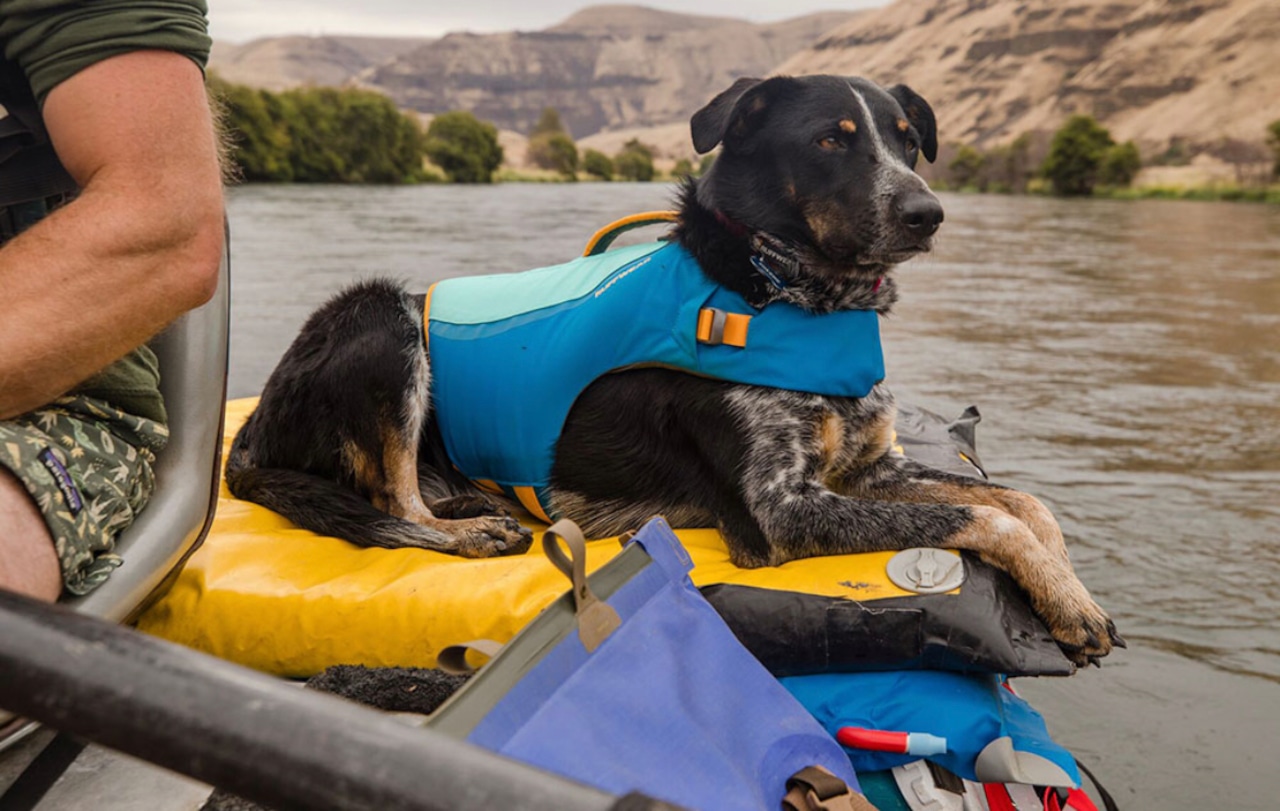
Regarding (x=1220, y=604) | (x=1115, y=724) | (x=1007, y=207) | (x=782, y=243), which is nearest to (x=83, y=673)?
(x=782, y=243)

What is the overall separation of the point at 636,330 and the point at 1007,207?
130 feet

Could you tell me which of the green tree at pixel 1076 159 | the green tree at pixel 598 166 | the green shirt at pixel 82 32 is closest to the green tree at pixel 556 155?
the green tree at pixel 598 166

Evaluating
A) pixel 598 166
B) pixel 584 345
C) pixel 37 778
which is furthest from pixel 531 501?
pixel 598 166

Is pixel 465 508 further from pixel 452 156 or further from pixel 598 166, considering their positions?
pixel 598 166

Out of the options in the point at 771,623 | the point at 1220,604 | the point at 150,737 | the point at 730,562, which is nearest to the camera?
the point at 150,737

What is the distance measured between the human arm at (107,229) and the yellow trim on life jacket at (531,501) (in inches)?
66.1

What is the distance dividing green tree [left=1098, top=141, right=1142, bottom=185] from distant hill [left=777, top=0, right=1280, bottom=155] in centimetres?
3978

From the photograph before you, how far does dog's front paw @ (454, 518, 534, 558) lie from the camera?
3.12 metres

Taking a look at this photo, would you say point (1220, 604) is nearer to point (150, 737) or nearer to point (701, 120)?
point (701, 120)

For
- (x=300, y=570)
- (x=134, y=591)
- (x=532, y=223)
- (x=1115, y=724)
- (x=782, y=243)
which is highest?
(x=782, y=243)

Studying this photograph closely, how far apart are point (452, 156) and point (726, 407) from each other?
224ft

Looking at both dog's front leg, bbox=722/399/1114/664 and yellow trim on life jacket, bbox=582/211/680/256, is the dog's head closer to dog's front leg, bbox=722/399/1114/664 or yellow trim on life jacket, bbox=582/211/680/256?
yellow trim on life jacket, bbox=582/211/680/256

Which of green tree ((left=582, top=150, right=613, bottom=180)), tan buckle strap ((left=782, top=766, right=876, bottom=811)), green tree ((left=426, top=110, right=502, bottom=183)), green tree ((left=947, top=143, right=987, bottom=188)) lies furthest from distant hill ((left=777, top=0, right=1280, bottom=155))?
tan buckle strap ((left=782, top=766, right=876, bottom=811))

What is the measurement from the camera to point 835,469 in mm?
3326
